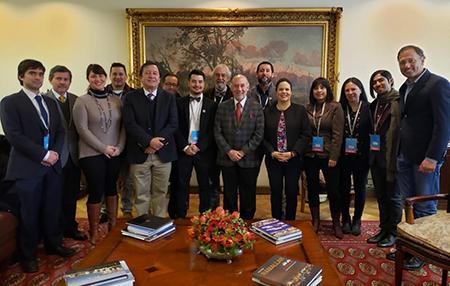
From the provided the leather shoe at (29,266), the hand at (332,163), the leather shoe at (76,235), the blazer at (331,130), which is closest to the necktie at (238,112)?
the blazer at (331,130)

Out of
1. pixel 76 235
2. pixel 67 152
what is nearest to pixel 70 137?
pixel 67 152

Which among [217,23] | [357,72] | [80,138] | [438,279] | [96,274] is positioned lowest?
[438,279]

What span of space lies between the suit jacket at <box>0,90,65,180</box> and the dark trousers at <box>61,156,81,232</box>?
0.44 m

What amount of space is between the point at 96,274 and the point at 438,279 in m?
2.17

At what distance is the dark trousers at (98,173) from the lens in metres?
2.78

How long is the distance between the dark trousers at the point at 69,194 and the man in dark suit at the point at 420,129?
8.42 feet

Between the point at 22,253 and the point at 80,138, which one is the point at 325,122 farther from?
the point at 22,253

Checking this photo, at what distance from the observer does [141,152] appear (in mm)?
2846

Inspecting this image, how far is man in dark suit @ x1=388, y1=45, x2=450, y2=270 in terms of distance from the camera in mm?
2320

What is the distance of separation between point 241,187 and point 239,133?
49cm

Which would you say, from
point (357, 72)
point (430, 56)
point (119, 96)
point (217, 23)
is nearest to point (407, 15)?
point (430, 56)

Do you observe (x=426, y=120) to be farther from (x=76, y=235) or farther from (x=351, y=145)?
(x=76, y=235)

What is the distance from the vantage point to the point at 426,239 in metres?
1.91

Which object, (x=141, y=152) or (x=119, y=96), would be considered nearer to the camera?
(x=141, y=152)
